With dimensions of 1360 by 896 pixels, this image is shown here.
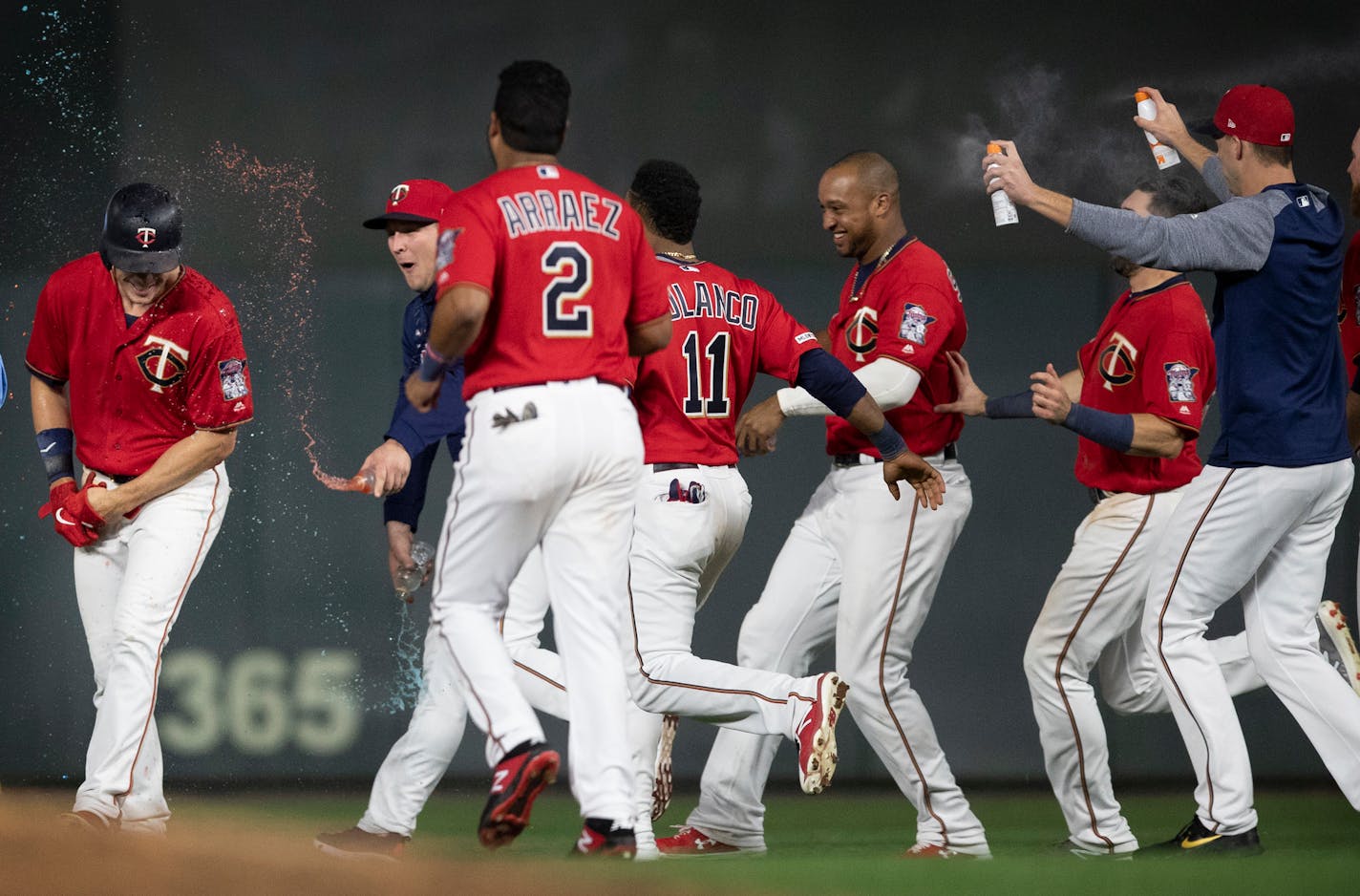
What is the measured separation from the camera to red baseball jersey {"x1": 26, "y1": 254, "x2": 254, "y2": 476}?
4.81 m

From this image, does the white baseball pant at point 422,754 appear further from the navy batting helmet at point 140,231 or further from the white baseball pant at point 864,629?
the navy batting helmet at point 140,231

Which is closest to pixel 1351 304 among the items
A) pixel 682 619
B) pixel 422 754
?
pixel 682 619

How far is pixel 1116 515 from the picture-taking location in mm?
5141

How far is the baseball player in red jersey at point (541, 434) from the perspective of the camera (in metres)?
3.54

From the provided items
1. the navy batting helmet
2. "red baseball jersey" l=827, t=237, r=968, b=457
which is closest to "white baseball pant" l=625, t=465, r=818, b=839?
"red baseball jersey" l=827, t=237, r=968, b=457

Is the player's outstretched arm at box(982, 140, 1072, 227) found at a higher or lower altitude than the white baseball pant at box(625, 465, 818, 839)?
higher

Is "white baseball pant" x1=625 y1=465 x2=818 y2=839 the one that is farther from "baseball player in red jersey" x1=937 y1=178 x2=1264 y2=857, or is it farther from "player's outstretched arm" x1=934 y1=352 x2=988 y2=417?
"baseball player in red jersey" x1=937 y1=178 x2=1264 y2=857

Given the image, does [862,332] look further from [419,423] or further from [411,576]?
[411,576]

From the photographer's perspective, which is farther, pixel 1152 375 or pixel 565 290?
pixel 1152 375

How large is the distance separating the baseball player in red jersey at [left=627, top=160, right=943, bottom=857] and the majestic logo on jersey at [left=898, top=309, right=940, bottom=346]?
41 centimetres

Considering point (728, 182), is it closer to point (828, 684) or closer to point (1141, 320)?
point (1141, 320)

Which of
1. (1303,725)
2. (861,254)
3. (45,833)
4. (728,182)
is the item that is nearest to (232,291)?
(728,182)

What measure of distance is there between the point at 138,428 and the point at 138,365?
0.66 feet

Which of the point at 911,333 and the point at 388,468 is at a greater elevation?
the point at 911,333
